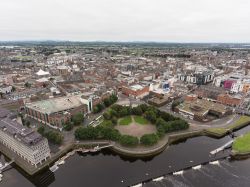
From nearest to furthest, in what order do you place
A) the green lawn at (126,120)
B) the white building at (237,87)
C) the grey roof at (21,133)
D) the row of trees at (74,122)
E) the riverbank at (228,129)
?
the grey roof at (21,133)
the riverbank at (228,129)
the row of trees at (74,122)
the green lawn at (126,120)
the white building at (237,87)

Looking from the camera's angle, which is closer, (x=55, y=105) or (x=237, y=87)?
(x=55, y=105)

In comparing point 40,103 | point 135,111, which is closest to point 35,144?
point 40,103

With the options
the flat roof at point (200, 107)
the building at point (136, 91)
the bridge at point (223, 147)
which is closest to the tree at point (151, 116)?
the flat roof at point (200, 107)

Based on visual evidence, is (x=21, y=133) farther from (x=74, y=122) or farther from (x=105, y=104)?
(x=105, y=104)

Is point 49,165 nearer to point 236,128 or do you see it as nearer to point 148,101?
point 148,101

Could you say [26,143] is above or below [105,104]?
above

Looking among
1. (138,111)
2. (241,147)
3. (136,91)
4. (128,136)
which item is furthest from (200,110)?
(128,136)

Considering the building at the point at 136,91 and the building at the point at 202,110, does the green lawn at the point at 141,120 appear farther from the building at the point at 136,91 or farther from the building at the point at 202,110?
the building at the point at 136,91
